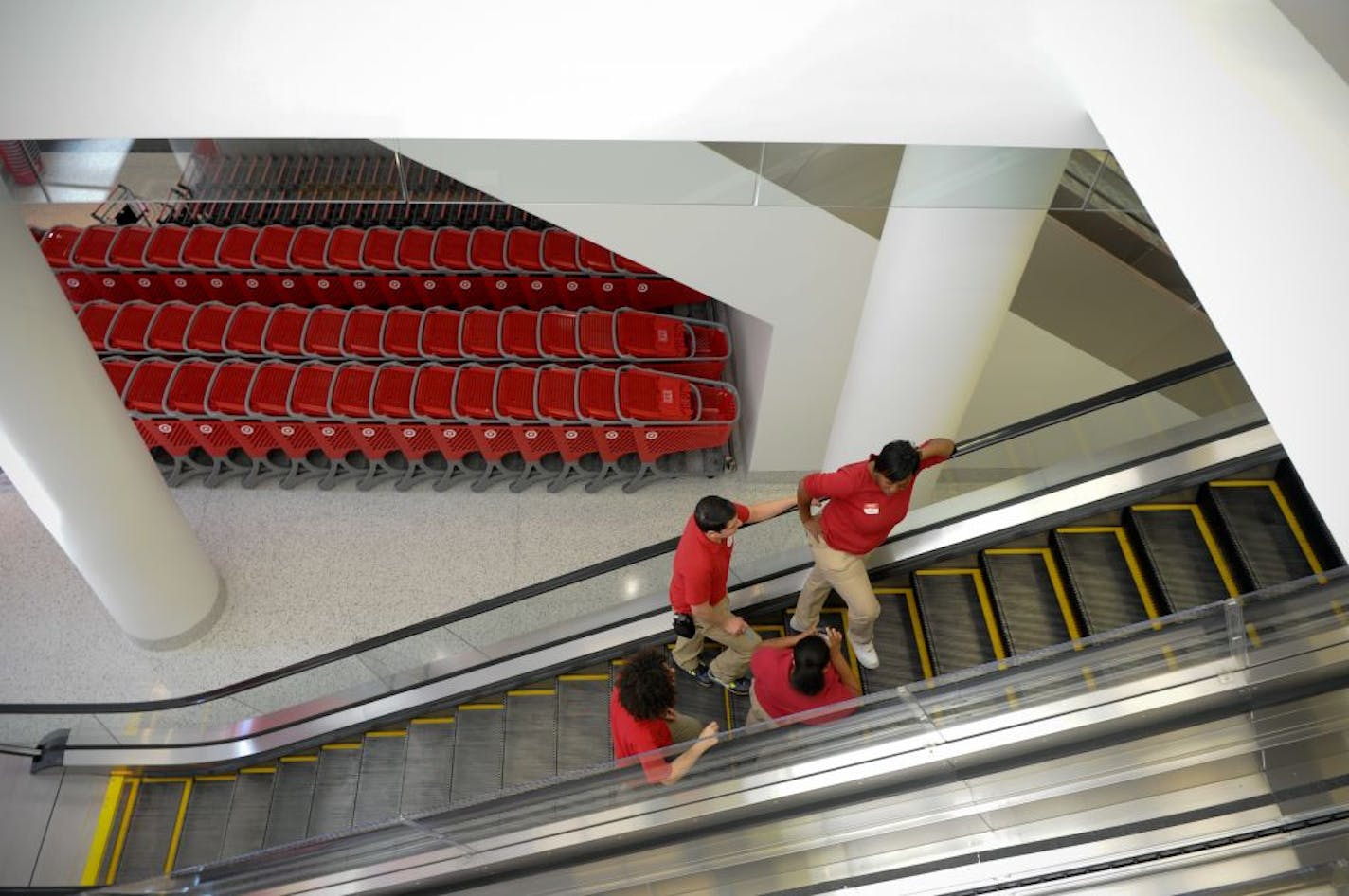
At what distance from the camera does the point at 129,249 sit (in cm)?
873

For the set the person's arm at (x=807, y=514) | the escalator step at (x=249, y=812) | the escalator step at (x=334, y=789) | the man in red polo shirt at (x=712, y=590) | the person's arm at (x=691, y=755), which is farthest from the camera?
the escalator step at (x=249, y=812)

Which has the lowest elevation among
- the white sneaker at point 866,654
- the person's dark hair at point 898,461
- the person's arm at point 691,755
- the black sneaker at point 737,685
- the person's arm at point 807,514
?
the person's arm at point 691,755

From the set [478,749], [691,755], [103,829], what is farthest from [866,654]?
[103,829]

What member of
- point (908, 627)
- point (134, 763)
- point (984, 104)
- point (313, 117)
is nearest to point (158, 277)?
point (134, 763)

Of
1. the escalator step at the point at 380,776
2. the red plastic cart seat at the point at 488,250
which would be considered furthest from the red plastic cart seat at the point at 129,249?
the escalator step at the point at 380,776

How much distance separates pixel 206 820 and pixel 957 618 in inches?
188

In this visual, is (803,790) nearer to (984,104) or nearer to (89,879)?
(984,104)

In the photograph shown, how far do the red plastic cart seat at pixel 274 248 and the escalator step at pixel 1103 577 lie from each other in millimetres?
6786

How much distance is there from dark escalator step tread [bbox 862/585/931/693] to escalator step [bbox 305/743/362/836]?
312cm

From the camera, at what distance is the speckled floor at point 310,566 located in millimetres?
6938

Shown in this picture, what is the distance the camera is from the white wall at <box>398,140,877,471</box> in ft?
12.8

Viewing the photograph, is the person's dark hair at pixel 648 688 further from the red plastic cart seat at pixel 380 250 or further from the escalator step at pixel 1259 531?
the red plastic cart seat at pixel 380 250

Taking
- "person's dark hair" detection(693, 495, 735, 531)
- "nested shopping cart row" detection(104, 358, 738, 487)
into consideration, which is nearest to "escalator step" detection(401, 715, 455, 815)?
"nested shopping cart row" detection(104, 358, 738, 487)

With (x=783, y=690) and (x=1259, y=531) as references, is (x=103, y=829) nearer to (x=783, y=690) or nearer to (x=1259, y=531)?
(x=783, y=690)
